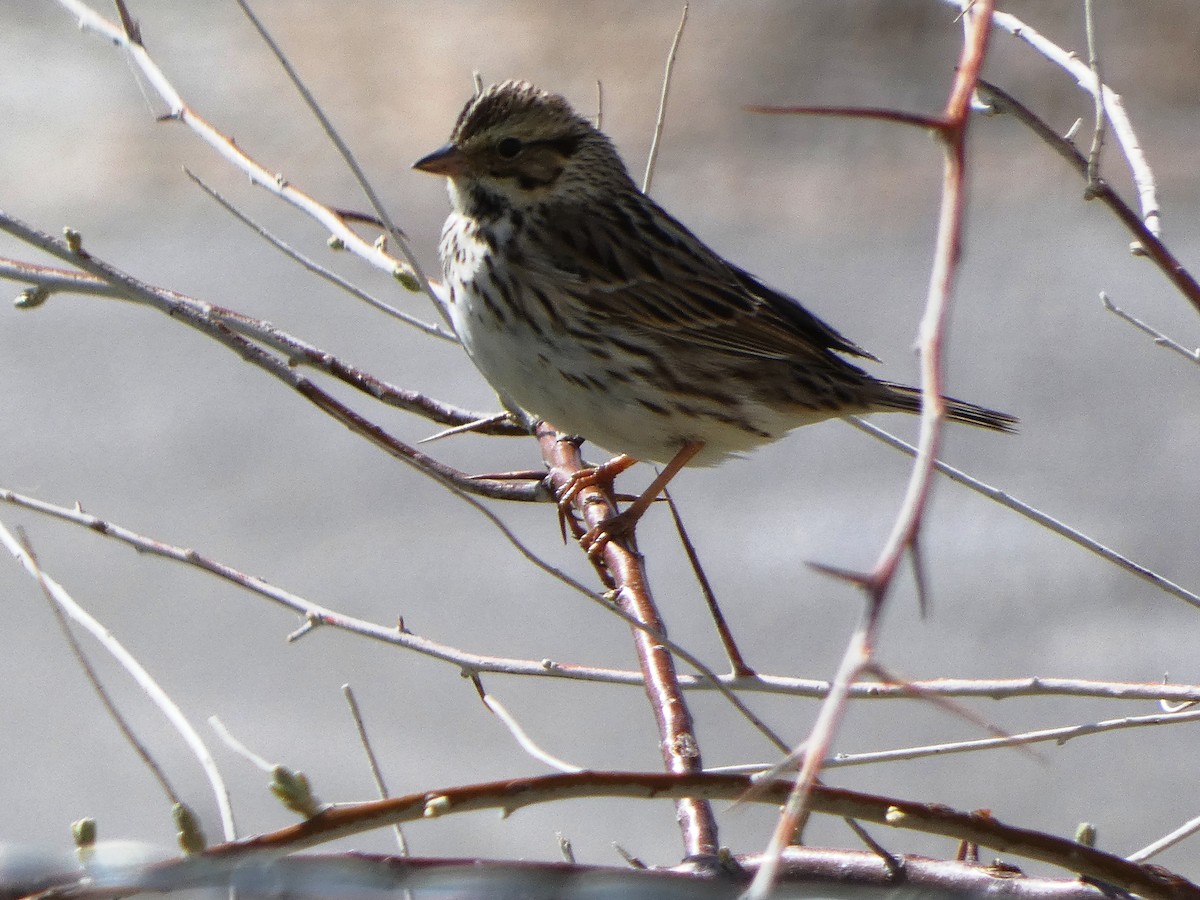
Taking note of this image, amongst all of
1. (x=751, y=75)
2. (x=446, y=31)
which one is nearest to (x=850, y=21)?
(x=751, y=75)

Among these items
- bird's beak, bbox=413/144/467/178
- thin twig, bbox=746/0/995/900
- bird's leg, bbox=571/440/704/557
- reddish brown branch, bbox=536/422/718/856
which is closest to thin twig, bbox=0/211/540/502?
reddish brown branch, bbox=536/422/718/856

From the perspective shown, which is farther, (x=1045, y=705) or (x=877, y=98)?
(x=877, y=98)

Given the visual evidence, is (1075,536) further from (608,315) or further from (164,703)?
(608,315)

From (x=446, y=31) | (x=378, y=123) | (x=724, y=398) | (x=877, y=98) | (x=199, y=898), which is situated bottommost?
(x=199, y=898)

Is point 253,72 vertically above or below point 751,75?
above

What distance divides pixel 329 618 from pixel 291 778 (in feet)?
3.78

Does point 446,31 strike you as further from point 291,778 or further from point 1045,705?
point 291,778

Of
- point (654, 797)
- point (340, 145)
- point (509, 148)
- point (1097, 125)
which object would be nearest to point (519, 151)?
point (509, 148)

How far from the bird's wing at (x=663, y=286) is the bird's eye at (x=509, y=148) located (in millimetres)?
184

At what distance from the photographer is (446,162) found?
380 centimetres

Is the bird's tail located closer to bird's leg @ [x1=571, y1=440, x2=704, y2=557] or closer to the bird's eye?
bird's leg @ [x1=571, y1=440, x2=704, y2=557]

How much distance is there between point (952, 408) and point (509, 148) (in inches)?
50.5

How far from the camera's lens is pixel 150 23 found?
14.4 metres

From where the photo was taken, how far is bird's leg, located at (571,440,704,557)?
3324 millimetres
